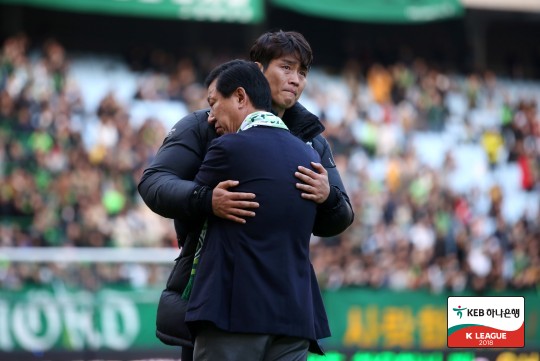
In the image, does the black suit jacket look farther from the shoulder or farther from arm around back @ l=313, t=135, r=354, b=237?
the shoulder

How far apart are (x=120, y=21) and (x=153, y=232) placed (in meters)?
9.40

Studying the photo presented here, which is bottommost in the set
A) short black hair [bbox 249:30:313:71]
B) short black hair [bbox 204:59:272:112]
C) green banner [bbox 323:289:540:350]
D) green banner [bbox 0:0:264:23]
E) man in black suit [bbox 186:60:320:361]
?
green banner [bbox 323:289:540:350]

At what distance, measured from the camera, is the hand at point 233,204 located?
3895mm

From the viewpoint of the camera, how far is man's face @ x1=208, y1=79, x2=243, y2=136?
411cm

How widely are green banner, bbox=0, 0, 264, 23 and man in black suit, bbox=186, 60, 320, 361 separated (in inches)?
628

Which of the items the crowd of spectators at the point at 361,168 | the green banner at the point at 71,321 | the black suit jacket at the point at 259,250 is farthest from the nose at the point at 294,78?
the crowd of spectators at the point at 361,168

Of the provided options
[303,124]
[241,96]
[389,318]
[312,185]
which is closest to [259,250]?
[312,185]

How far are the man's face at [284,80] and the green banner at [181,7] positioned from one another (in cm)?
1551

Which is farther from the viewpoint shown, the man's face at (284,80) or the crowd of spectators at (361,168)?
the crowd of spectators at (361,168)

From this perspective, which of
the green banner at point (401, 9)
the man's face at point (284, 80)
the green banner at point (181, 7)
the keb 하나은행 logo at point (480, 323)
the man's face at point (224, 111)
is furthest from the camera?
the green banner at point (401, 9)

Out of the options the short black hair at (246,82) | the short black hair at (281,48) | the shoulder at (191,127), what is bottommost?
the shoulder at (191,127)

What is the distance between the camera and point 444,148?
22172 mm

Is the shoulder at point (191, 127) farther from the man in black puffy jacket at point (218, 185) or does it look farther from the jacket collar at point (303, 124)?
the jacket collar at point (303, 124)

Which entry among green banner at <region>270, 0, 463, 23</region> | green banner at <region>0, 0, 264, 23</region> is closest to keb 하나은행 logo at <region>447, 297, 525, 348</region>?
green banner at <region>0, 0, 264, 23</region>
